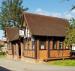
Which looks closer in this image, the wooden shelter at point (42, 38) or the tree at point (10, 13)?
the wooden shelter at point (42, 38)

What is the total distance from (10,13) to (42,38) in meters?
40.7

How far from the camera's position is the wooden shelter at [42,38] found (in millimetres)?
41938

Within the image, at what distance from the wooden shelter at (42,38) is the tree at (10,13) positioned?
31832 mm

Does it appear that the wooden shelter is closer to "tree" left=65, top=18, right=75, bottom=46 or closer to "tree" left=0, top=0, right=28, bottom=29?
"tree" left=65, top=18, right=75, bottom=46

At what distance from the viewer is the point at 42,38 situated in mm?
42375

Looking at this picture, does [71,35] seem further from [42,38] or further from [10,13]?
[10,13]

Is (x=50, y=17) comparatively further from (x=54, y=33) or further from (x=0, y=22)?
(x=0, y=22)

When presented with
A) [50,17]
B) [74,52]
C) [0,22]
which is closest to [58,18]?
[50,17]

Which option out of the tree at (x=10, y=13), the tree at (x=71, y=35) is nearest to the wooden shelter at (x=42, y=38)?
the tree at (x=71, y=35)

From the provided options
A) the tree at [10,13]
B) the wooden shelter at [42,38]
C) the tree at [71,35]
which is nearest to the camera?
the tree at [71,35]

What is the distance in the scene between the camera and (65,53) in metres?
45.0

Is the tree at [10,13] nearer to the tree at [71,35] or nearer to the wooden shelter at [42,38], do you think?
the wooden shelter at [42,38]

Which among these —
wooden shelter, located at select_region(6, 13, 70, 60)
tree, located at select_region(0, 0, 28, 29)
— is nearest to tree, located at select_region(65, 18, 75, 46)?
wooden shelter, located at select_region(6, 13, 70, 60)

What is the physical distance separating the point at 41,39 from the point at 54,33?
9.28 feet
